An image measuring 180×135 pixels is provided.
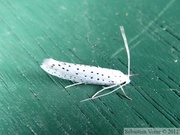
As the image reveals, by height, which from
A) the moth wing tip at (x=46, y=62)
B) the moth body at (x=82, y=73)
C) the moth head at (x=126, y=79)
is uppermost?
the moth head at (x=126, y=79)

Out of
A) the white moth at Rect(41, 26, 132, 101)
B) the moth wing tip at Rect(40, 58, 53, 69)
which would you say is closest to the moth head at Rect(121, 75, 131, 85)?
the white moth at Rect(41, 26, 132, 101)

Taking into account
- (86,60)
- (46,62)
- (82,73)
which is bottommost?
(46,62)

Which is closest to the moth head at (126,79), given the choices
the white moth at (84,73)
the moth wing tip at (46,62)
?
the white moth at (84,73)

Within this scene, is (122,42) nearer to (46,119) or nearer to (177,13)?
(177,13)

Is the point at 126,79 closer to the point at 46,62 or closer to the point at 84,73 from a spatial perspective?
the point at 84,73

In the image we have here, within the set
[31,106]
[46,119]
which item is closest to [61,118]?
[46,119]

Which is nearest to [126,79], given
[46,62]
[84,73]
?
[84,73]

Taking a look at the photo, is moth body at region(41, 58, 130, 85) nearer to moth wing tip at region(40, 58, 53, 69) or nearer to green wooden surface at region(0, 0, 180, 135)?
moth wing tip at region(40, 58, 53, 69)

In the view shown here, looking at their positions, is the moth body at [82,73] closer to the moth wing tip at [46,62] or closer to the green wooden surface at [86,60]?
the moth wing tip at [46,62]

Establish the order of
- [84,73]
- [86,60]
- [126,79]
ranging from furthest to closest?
[86,60] → [84,73] → [126,79]
